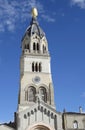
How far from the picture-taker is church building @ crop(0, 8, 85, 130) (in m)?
61.4

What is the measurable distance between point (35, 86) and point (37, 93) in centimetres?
201

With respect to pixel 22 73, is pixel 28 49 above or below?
above

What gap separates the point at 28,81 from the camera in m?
72.1

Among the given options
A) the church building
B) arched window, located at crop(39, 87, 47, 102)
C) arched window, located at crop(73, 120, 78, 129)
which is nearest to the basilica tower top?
the church building

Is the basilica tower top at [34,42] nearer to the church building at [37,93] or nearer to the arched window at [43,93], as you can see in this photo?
the church building at [37,93]

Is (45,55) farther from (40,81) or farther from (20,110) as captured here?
(20,110)

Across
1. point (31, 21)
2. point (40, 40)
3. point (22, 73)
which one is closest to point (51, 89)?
point (22, 73)

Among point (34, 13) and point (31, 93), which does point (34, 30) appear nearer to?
point (34, 13)

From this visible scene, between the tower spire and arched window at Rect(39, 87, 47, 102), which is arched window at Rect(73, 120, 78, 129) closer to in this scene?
arched window at Rect(39, 87, 47, 102)

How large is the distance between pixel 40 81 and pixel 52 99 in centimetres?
518

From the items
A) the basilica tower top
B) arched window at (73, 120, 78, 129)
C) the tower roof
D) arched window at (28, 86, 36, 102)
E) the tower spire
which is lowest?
arched window at (73, 120, 78, 129)

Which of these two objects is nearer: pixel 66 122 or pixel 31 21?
pixel 66 122

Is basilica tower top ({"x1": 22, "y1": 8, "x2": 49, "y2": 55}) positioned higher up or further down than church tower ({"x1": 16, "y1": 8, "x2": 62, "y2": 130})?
higher up

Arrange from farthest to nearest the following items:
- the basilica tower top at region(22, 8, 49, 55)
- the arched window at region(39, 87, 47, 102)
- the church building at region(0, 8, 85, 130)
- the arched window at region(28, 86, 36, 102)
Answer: the basilica tower top at region(22, 8, 49, 55)
the arched window at region(39, 87, 47, 102)
the arched window at region(28, 86, 36, 102)
the church building at region(0, 8, 85, 130)
